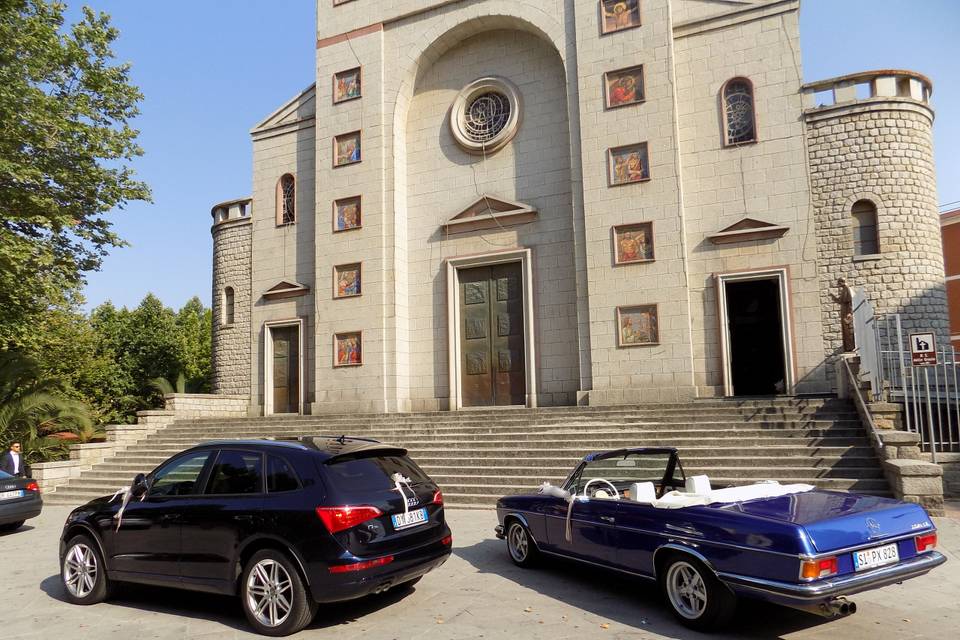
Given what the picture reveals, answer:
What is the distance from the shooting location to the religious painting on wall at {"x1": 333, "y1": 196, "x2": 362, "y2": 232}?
2009 cm

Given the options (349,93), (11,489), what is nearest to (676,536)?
(11,489)

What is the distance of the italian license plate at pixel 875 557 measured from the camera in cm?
446

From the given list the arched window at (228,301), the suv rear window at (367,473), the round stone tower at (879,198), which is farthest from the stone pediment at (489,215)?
the suv rear window at (367,473)

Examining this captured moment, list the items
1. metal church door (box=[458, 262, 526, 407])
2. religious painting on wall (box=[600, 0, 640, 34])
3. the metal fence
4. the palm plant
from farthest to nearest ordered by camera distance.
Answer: metal church door (box=[458, 262, 526, 407]), religious painting on wall (box=[600, 0, 640, 34]), the palm plant, the metal fence

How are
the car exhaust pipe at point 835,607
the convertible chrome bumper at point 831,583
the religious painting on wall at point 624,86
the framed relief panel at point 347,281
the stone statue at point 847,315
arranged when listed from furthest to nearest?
the framed relief panel at point 347,281
the religious painting on wall at point 624,86
the stone statue at point 847,315
the car exhaust pipe at point 835,607
the convertible chrome bumper at point 831,583

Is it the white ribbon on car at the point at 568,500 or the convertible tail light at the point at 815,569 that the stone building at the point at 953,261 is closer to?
the white ribbon on car at the point at 568,500

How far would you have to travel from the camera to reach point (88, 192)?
16.8m

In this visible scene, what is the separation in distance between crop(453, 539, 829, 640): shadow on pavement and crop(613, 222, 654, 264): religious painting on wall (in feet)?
35.0

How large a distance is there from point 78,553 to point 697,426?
10.5 m

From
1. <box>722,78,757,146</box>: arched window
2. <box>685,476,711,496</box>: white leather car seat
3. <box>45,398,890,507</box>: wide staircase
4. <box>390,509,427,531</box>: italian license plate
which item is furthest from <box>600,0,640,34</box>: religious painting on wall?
<box>390,509,427,531</box>: italian license plate

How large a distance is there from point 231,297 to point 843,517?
21.8m

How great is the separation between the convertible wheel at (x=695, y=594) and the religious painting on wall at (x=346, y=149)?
57.1 feet

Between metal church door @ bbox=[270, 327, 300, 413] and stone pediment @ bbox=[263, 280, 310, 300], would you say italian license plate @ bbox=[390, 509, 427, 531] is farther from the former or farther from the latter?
metal church door @ bbox=[270, 327, 300, 413]

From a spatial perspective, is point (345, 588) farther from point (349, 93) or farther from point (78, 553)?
point (349, 93)
